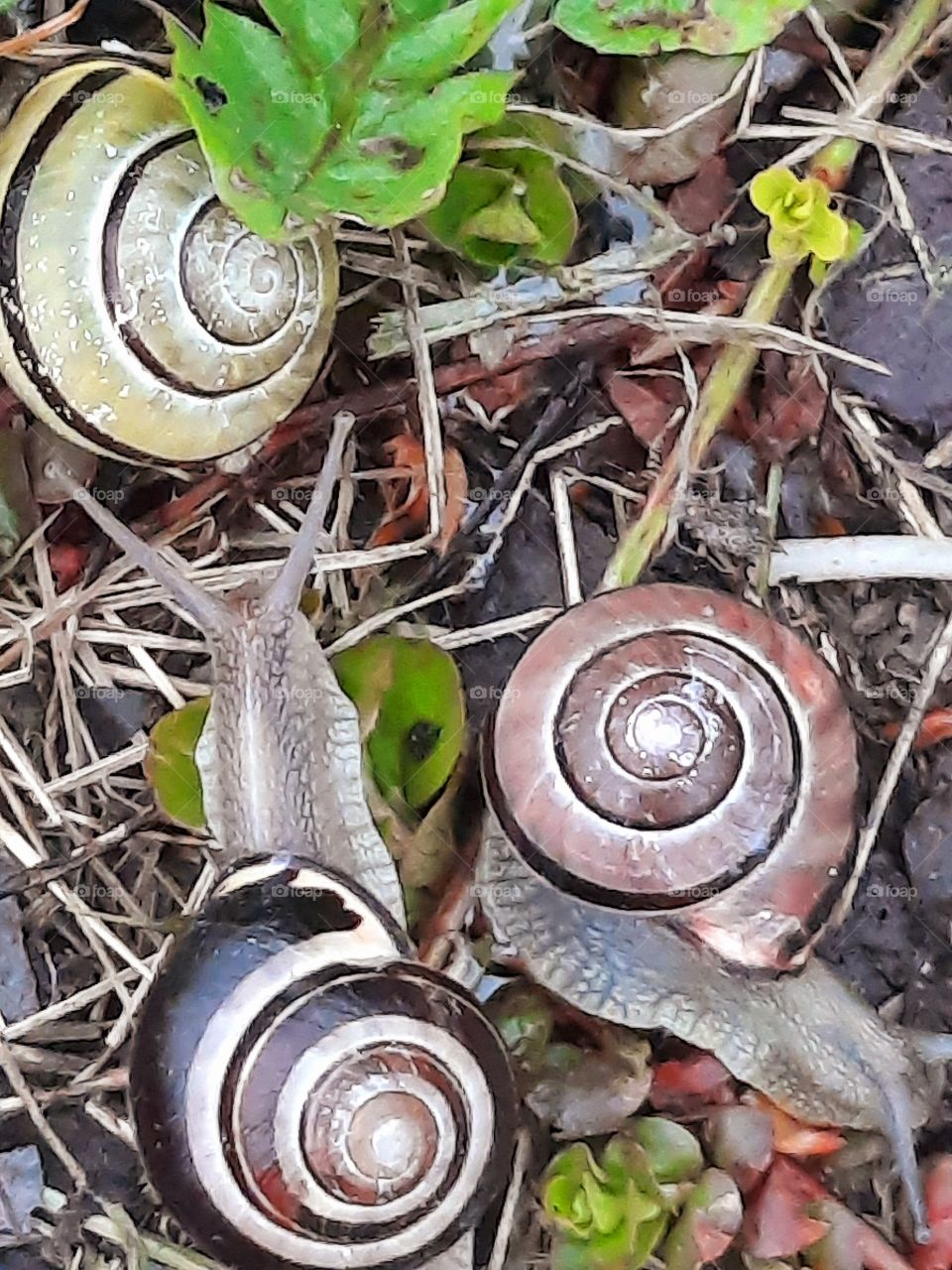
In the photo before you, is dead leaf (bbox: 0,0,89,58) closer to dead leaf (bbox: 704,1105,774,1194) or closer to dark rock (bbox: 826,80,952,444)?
dark rock (bbox: 826,80,952,444)

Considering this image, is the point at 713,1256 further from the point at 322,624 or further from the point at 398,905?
the point at 322,624

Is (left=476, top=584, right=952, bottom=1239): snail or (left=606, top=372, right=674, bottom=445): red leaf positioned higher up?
(left=606, top=372, right=674, bottom=445): red leaf

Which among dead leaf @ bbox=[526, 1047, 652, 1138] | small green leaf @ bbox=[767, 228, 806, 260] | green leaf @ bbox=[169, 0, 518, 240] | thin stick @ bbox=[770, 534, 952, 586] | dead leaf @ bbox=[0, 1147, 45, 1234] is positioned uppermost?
green leaf @ bbox=[169, 0, 518, 240]

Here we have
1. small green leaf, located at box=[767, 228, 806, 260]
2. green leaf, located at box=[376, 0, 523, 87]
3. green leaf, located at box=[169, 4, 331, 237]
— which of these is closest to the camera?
green leaf, located at box=[376, 0, 523, 87]

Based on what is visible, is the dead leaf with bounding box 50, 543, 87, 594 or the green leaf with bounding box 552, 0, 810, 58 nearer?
the green leaf with bounding box 552, 0, 810, 58

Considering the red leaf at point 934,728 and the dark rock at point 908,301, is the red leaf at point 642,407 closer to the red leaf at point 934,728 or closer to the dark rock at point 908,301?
the dark rock at point 908,301

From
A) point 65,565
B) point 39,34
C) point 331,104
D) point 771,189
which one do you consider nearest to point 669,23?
point 771,189

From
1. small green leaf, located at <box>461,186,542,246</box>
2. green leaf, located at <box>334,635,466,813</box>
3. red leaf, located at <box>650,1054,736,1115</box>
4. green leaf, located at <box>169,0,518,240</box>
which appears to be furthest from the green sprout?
red leaf, located at <box>650,1054,736,1115</box>

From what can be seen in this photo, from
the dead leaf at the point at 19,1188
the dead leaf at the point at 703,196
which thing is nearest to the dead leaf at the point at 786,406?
the dead leaf at the point at 703,196

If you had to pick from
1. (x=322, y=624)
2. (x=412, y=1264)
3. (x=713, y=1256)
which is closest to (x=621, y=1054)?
(x=713, y=1256)
